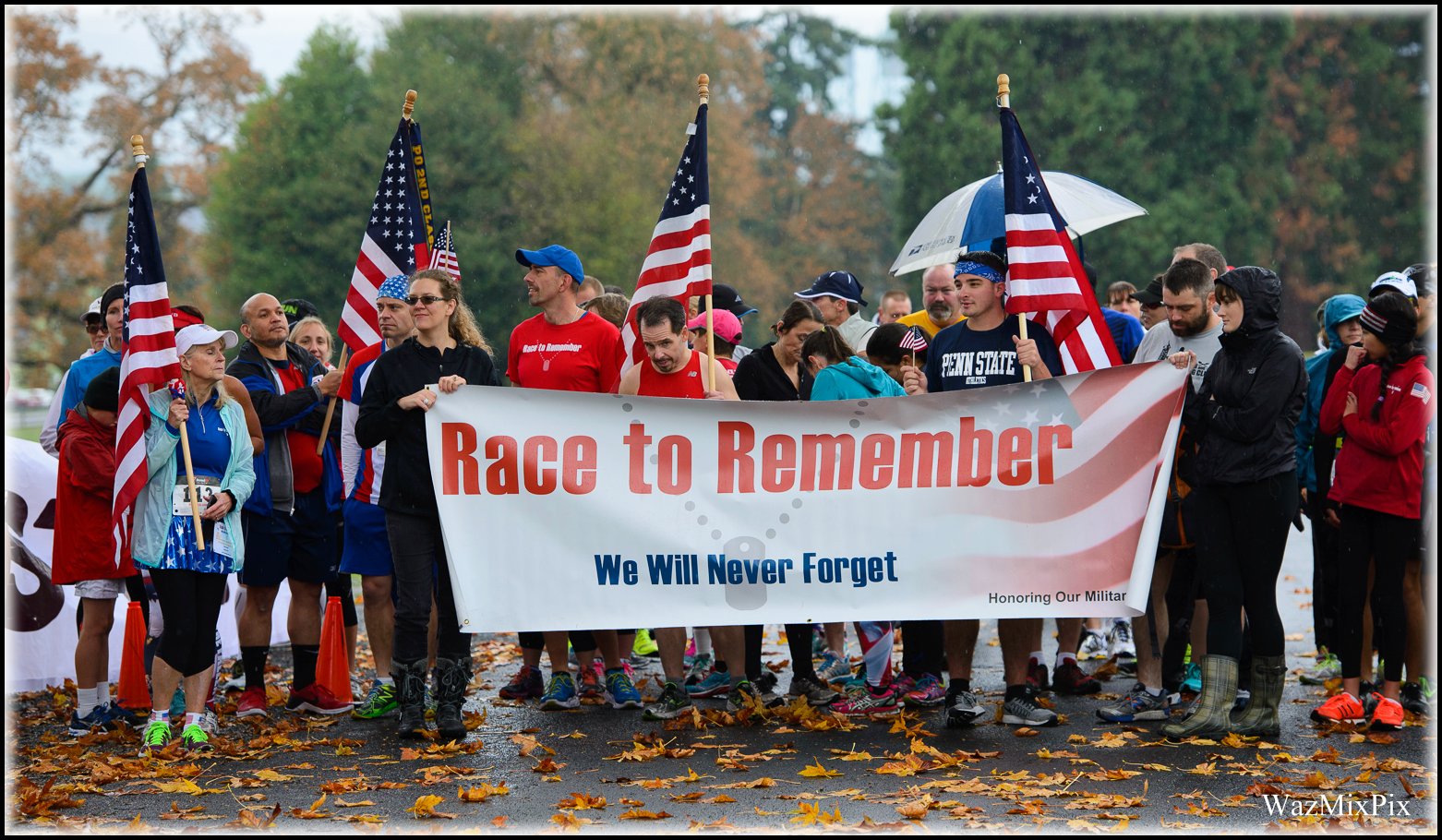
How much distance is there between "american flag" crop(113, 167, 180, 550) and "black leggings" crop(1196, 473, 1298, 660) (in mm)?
4928

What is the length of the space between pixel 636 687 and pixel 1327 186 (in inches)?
1781

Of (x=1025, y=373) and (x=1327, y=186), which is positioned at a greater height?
(x=1327, y=186)

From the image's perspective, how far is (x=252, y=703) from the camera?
8148mm

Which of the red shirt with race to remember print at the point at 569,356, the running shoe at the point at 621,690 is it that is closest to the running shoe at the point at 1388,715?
the running shoe at the point at 621,690

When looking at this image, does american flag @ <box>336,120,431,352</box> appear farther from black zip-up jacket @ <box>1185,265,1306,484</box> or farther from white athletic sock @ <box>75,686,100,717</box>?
black zip-up jacket @ <box>1185,265,1306,484</box>

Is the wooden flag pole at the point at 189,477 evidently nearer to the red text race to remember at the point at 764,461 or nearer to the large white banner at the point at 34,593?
the red text race to remember at the point at 764,461

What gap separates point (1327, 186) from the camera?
48438 millimetres

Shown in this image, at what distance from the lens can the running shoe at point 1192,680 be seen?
7.87 metres

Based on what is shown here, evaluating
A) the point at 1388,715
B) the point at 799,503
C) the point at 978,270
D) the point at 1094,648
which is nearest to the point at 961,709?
the point at 799,503

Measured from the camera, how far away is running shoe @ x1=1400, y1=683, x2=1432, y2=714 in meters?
7.55

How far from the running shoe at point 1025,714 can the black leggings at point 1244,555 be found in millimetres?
839

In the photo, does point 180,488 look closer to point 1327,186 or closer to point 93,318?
point 93,318

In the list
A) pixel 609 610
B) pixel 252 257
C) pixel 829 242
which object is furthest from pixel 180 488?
pixel 829 242

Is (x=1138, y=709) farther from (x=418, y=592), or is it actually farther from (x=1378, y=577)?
(x=418, y=592)
